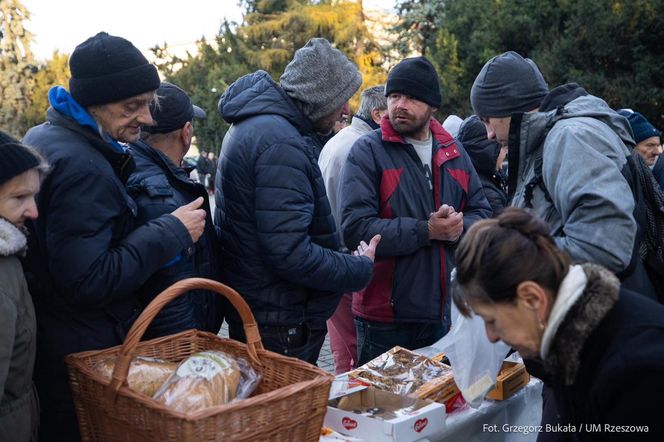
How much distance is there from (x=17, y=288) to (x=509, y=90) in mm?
1953

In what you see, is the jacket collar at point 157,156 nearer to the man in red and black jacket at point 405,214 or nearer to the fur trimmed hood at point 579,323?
the man in red and black jacket at point 405,214

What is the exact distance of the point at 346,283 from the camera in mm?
2789

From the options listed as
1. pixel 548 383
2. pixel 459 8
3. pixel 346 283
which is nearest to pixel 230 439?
pixel 548 383

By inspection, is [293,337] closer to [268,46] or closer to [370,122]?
[370,122]

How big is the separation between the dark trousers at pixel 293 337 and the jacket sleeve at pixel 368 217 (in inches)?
23.3

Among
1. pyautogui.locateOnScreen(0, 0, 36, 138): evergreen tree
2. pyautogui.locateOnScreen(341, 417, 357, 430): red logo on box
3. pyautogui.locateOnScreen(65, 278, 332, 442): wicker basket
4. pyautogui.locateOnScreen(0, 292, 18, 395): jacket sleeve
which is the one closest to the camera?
pyautogui.locateOnScreen(65, 278, 332, 442): wicker basket

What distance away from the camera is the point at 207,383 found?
184 cm

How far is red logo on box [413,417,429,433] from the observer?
2193mm

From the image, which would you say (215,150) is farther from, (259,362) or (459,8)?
(259,362)

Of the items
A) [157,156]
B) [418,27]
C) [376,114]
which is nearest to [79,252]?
[157,156]

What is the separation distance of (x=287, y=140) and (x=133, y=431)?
133 centimetres

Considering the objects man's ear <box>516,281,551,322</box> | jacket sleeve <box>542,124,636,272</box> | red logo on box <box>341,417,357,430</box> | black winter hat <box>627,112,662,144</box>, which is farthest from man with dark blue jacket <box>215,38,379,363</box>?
black winter hat <box>627,112,662,144</box>

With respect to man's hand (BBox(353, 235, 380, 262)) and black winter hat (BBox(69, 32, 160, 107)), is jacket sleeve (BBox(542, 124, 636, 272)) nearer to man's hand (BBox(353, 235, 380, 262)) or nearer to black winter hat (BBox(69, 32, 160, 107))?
man's hand (BBox(353, 235, 380, 262))

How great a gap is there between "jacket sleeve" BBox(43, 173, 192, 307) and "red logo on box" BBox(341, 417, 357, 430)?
0.78 metres
